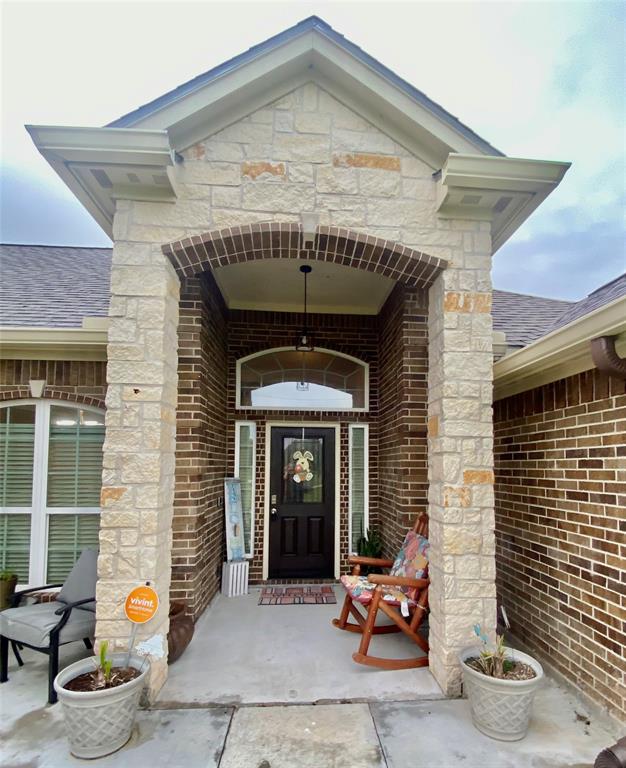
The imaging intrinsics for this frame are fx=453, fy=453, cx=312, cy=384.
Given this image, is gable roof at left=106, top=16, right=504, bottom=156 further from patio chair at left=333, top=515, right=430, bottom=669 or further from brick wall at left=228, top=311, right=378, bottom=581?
patio chair at left=333, top=515, right=430, bottom=669

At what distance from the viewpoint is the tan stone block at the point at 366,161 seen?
3.13m

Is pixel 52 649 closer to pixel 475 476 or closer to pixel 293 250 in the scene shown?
pixel 475 476

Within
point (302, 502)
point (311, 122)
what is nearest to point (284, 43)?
point (311, 122)

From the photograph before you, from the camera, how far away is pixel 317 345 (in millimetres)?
5680

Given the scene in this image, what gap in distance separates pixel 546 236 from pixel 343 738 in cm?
5933

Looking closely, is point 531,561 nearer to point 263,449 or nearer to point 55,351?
point 263,449

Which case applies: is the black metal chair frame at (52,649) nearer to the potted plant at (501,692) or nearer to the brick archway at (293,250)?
the brick archway at (293,250)

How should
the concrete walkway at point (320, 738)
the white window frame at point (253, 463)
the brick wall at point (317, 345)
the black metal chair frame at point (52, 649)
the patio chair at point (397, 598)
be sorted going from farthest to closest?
the brick wall at point (317, 345), the white window frame at point (253, 463), the patio chair at point (397, 598), the black metal chair frame at point (52, 649), the concrete walkway at point (320, 738)

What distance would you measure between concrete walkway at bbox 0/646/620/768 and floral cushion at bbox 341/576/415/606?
0.78 meters

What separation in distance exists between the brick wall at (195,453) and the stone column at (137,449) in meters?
0.94

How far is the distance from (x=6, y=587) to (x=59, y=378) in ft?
6.27

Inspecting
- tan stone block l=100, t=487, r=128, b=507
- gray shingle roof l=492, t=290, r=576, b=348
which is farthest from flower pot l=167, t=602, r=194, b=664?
gray shingle roof l=492, t=290, r=576, b=348

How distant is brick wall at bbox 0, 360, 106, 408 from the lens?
4207 millimetres

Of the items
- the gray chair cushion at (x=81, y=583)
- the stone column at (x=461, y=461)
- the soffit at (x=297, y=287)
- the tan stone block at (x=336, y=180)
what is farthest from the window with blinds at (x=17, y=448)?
the stone column at (x=461, y=461)
